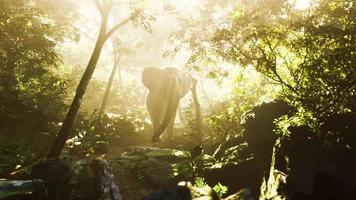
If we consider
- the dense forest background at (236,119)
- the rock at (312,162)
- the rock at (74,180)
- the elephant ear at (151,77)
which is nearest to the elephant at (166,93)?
the elephant ear at (151,77)

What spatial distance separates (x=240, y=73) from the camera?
10.8m

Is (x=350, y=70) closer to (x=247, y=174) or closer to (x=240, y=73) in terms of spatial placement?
(x=240, y=73)

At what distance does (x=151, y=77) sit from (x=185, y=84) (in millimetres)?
2653

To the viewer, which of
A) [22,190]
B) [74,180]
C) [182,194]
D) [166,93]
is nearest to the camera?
[182,194]

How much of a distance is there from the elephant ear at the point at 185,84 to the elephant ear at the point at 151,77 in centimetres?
185

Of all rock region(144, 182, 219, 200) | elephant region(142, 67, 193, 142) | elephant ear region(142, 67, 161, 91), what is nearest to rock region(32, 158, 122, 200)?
rock region(144, 182, 219, 200)

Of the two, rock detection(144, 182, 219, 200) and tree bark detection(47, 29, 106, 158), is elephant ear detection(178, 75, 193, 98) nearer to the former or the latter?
tree bark detection(47, 29, 106, 158)

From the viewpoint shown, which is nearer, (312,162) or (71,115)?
(312,162)

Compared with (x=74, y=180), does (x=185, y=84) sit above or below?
above

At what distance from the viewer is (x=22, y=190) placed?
8.67 metres

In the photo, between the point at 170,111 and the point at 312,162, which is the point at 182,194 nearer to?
the point at 312,162

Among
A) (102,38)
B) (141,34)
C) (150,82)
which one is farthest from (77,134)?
(141,34)

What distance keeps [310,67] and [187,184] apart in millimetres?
4398

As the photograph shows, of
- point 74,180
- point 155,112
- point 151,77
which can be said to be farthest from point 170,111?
point 74,180
